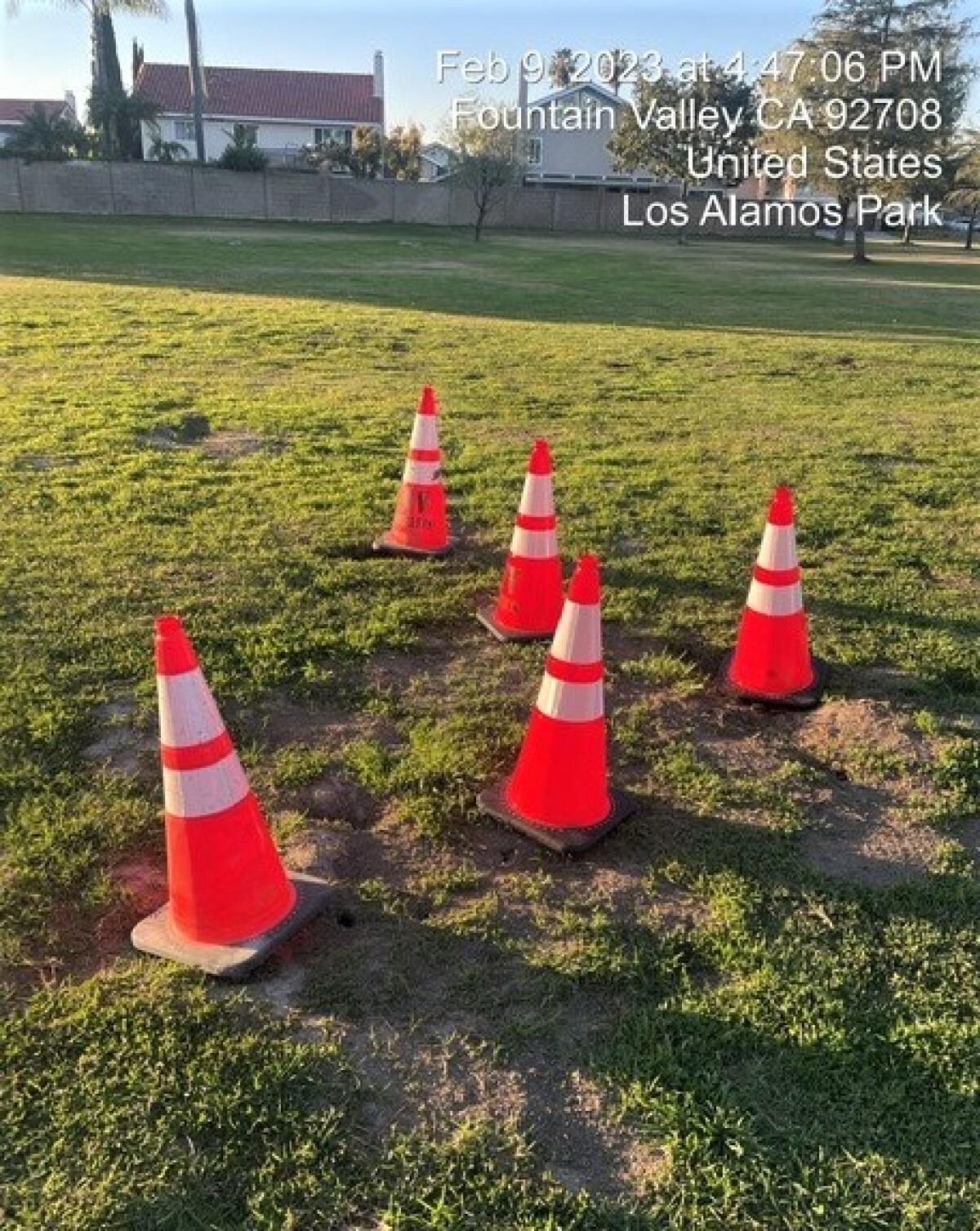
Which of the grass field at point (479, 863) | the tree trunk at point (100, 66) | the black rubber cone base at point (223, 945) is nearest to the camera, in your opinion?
the grass field at point (479, 863)

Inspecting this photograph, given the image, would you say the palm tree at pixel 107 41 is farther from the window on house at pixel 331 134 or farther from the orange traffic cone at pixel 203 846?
the orange traffic cone at pixel 203 846

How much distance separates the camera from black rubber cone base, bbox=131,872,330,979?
2299 millimetres

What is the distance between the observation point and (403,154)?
Answer: 53031mm

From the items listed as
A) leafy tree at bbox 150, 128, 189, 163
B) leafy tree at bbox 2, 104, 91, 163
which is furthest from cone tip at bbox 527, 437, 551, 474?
leafy tree at bbox 150, 128, 189, 163

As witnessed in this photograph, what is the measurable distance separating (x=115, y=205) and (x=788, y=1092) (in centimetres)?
4339

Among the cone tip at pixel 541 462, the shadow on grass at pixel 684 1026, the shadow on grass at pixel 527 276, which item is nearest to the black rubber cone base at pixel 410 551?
the cone tip at pixel 541 462

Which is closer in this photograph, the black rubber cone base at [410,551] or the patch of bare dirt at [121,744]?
the patch of bare dirt at [121,744]

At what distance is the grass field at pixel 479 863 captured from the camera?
1.87 metres

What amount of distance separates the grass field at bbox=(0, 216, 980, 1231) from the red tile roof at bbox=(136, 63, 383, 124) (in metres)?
63.1

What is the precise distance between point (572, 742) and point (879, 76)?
3755 cm

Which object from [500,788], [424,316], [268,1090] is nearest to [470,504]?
[500,788]

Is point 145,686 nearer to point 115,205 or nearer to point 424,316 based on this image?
point 424,316

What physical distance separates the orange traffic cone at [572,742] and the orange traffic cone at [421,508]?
6.75 ft

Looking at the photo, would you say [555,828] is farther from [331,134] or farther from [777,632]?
[331,134]
